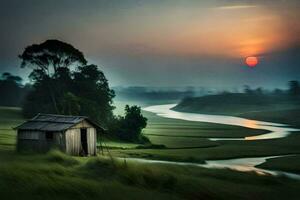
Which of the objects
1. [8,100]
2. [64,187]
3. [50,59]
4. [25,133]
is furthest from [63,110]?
[8,100]

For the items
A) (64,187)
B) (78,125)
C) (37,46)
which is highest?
(37,46)

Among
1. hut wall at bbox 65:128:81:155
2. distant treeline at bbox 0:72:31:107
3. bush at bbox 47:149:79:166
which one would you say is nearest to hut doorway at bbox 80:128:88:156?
hut wall at bbox 65:128:81:155

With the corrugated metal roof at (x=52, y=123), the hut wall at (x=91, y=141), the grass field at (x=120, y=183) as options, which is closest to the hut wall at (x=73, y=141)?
the corrugated metal roof at (x=52, y=123)

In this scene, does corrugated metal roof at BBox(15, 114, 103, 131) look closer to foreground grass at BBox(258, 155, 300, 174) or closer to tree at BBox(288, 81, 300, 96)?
foreground grass at BBox(258, 155, 300, 174)

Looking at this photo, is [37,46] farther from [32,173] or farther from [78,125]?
[32,173]

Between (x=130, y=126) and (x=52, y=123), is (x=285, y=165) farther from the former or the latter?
(x=130, y=126)

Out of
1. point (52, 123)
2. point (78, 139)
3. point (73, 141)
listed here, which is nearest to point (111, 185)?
point (73, 141)
